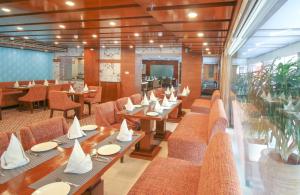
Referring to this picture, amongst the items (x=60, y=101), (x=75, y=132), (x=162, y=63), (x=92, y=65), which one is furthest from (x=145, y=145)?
(x=162, y=63)

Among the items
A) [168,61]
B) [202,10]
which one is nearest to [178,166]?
[202,10]

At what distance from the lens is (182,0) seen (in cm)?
236

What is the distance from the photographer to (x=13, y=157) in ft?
4.71

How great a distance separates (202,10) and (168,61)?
1410cm

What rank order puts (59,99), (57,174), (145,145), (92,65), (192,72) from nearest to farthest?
(57,174) < (145,145) < (59,99) < (192,72) < (92,65)

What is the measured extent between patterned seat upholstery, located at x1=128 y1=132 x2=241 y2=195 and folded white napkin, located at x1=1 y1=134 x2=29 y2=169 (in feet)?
2.78

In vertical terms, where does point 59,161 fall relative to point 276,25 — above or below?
below

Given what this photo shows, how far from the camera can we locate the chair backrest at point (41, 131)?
6.31 ft

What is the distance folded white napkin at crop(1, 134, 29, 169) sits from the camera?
55.4 inches

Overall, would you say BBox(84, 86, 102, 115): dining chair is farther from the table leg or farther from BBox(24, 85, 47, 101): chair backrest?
the table leg

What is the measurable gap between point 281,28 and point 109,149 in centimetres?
162

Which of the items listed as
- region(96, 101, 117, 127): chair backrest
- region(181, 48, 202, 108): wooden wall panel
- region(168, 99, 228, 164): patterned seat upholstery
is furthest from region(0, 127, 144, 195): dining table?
region(181, 48, 202, 108): wooden wall panel

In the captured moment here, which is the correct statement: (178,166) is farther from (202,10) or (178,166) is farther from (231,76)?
(231,76)

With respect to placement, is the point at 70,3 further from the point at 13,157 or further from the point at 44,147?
the point at 13,157
